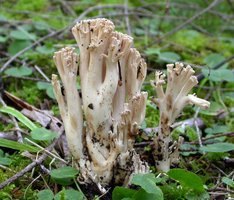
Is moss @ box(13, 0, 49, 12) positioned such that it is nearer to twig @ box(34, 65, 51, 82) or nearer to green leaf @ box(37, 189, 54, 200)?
twig @ box(34, 65, 51, 82)

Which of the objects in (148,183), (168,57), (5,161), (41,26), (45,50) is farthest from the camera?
(41,26)

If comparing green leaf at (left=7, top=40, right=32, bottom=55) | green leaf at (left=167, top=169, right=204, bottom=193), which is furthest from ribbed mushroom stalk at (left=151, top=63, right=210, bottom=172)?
green leaf at (left=7, top=40, right=32, bottom=55)

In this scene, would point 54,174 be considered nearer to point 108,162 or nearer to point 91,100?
point 108,162

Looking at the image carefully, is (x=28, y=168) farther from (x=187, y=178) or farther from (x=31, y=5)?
(x=31, y=5)

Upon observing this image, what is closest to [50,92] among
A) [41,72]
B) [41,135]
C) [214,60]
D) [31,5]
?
[41,72]

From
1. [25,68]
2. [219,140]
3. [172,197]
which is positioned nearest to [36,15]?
[25,68]

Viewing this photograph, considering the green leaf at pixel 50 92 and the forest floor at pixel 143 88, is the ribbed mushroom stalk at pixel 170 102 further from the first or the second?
the green leaf at pixel 50 92
